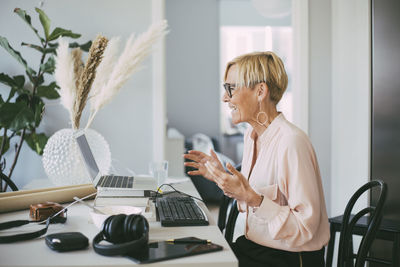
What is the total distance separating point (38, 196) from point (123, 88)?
4.23ft

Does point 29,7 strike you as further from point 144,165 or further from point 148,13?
point 144,165

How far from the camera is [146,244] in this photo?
3.39 feet

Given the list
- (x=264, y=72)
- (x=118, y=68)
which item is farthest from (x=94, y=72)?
(x=264, y=72)

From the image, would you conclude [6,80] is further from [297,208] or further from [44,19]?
[297,208]

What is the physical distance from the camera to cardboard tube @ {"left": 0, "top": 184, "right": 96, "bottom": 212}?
1466 mm

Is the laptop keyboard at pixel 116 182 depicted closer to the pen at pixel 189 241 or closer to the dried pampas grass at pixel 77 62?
the pen at pixel 189 241

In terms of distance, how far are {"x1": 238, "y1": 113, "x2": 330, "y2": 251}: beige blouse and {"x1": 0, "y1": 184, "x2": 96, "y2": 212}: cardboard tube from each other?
71cm

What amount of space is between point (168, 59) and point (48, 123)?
376 cm

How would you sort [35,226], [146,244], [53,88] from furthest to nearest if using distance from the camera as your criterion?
1. [53,88]
2. [35,226]
3. [146,244]

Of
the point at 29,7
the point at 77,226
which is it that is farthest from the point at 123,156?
the point at 77,226

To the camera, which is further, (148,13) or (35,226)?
(148,13)

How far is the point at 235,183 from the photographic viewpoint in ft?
3.92

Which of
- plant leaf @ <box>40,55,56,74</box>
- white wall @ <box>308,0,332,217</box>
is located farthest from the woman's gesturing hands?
white wall @ <box>308,0,332,217</box>

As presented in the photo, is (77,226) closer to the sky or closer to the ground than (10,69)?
closer to the ground
